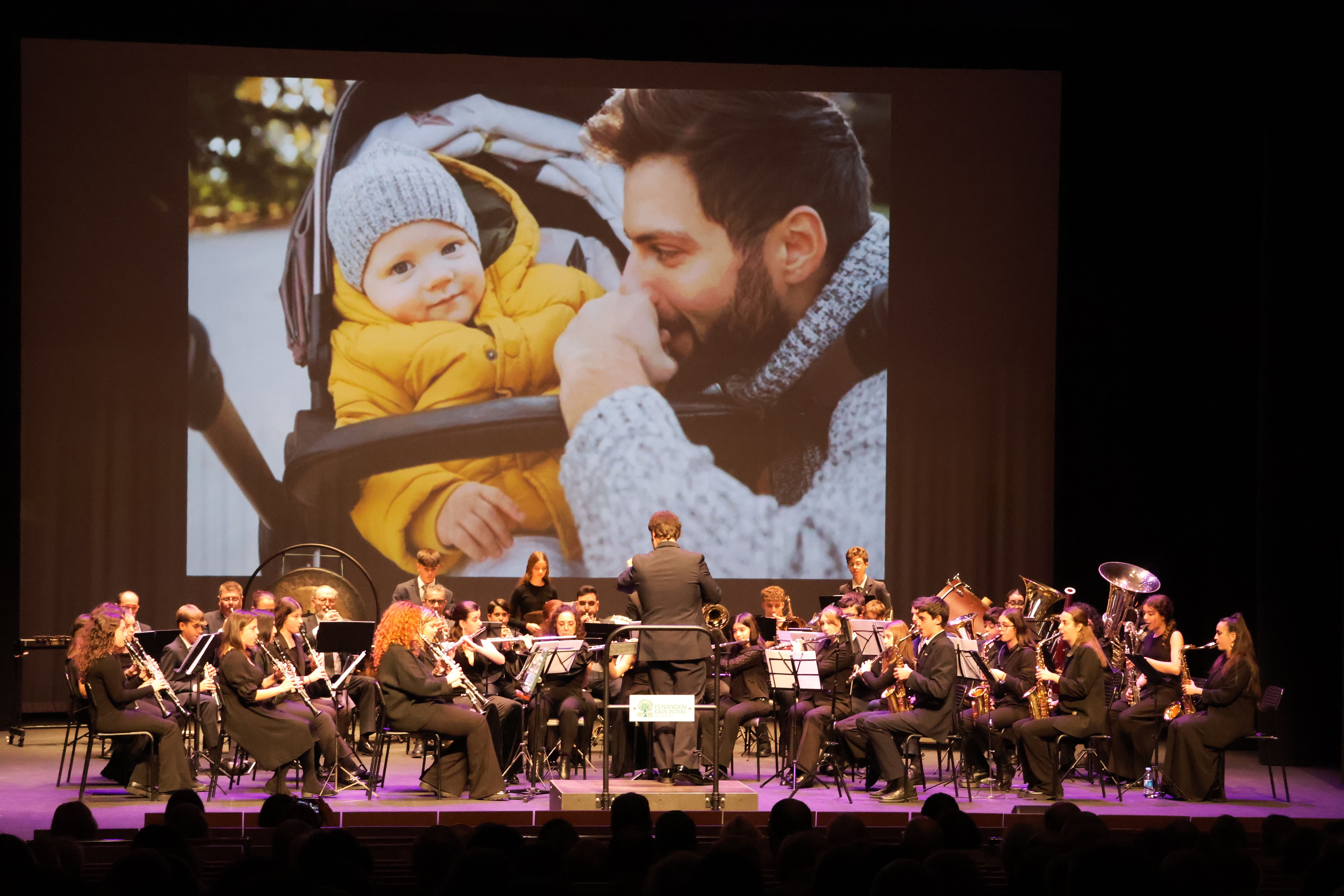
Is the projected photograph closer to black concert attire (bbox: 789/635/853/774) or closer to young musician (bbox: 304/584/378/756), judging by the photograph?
young musician (bbox: 304/584/378/756)

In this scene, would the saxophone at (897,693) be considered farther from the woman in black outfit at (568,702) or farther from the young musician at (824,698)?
the woman in black outfit at (568,702)

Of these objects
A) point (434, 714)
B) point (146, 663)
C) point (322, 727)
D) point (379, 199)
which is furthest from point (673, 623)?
point (379, 199)

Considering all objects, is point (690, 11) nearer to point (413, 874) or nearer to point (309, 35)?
point (309, 35)

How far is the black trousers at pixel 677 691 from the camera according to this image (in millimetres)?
7906

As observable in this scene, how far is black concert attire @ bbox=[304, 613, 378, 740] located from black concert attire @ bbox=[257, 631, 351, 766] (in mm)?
143

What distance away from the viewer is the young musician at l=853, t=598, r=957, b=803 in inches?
330

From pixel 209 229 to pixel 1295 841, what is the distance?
32.1 feet

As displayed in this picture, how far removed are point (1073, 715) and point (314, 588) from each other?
5542 millimetres

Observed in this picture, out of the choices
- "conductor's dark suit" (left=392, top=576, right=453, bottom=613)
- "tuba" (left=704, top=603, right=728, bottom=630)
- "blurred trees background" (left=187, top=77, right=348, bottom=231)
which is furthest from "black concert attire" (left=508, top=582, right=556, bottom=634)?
"blurred trees background" (left=187, top=77, right=348, bottom=231)

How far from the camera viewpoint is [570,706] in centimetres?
923

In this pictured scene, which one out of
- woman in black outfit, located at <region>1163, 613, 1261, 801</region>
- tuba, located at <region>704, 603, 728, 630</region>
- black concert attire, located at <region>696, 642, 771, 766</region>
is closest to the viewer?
woman in black outfit, located at <region>1163, 613, 1261, 801</region>

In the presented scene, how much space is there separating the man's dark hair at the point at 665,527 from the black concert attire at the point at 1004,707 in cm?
241

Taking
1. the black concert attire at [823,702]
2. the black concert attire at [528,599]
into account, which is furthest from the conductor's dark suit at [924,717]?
the black concert attire at [528,599]

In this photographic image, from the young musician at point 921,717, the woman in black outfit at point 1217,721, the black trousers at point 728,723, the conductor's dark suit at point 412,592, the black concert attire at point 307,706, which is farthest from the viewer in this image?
the conductor's dark suit at point 412,592
